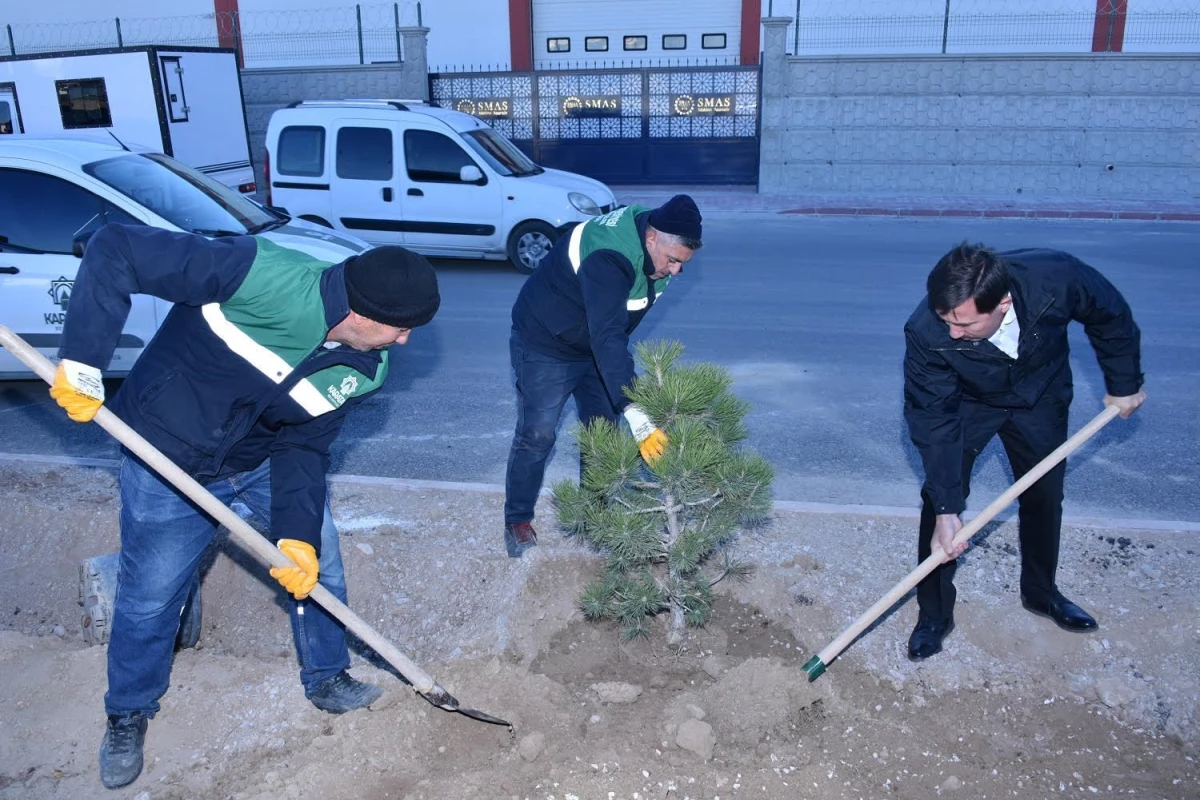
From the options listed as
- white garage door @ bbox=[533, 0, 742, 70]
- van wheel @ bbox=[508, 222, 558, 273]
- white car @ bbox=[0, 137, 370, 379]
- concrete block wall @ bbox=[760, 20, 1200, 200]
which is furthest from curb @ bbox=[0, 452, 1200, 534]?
white garage door @ bbox=[533, 0, 742, 70]

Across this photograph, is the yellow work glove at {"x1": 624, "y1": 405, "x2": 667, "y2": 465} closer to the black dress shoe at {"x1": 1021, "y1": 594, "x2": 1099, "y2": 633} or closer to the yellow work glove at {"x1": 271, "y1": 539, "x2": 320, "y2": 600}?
the yellow work glove at {"x1": 271, "y1": 539, "x2": 320, "y2": 600}

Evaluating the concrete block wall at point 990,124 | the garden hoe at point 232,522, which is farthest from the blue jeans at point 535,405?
the concrete block wall at point 990,124

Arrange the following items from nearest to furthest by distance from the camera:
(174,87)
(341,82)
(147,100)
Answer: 1. (147,100)
2. (174,87)
3. (341,82)

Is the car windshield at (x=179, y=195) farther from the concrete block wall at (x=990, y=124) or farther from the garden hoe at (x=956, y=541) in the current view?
the concrete block wall at (x=990, y=124)

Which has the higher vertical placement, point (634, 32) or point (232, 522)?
point (634, 32)

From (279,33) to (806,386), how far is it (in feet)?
61.9

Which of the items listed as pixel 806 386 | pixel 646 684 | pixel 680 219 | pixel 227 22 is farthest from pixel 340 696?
pixel 227 22

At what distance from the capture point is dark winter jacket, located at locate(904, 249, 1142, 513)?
132 inches

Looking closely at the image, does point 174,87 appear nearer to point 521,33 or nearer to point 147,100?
point 147,100

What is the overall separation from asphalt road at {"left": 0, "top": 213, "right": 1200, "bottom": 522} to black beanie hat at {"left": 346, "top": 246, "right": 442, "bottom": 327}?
2.82m

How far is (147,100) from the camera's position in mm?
12969

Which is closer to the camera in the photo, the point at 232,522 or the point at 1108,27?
the point at 232,522

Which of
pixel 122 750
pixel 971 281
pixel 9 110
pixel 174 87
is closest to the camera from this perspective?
pixel 971 281

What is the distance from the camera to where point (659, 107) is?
A: 59.7ft
